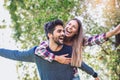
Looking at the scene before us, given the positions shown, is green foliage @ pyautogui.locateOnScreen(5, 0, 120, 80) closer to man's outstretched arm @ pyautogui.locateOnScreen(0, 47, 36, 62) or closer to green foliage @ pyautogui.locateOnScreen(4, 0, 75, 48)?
green foliage @ pyautogui.locateOnScreen(4, 0, 75, 48)

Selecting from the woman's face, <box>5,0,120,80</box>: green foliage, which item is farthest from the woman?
<box>5,0,120,80</box>: green foliage

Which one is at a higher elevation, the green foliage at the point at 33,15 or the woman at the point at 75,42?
the woman at the point at 75,42

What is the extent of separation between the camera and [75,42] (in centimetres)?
201

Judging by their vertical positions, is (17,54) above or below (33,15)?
above

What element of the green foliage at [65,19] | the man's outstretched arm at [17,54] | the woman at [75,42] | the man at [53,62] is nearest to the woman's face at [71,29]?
the woman at [75,42]

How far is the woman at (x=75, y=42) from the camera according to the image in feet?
6.12

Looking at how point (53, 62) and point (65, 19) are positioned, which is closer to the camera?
point (53, 62)

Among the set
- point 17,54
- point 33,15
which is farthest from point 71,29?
point 33,15

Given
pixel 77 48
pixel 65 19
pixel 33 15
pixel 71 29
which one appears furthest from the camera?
pixel 33 15

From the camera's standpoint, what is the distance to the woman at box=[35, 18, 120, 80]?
1.86 m

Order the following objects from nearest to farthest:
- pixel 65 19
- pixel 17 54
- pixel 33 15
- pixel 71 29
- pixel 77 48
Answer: pixel 17 54, pixel 77 48, pixel 71 29, pixel 65 19, pixel 33 15

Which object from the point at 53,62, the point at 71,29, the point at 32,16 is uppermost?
the point at 71,29

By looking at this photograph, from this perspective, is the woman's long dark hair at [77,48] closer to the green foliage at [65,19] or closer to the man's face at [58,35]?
the man's face at [58,35]

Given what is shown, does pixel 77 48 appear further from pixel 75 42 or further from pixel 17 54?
pixel 17 54
